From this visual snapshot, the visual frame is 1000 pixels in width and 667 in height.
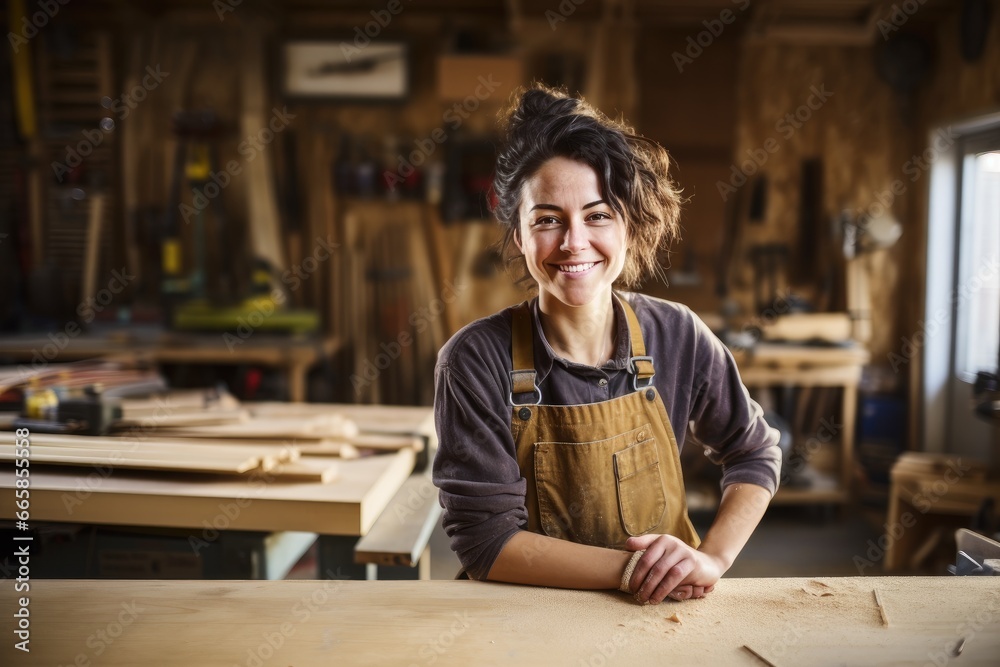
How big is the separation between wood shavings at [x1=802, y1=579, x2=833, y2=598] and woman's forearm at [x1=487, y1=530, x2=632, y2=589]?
321 mm

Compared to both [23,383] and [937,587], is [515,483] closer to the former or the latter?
[937,587]

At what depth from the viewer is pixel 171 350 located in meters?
4.20

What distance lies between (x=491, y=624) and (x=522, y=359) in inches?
21.6

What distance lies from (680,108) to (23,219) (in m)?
4.41

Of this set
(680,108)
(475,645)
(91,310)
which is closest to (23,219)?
(91,310)

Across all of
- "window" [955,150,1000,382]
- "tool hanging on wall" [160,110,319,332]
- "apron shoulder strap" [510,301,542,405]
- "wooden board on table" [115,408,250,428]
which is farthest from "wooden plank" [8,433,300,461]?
"window" [955,150,1000,382]

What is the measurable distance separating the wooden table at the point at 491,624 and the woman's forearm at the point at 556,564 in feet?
0.08

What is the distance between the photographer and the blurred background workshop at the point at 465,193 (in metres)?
4.57

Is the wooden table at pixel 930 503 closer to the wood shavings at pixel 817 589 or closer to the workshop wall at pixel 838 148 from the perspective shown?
the workshop wall at pixel 838 148

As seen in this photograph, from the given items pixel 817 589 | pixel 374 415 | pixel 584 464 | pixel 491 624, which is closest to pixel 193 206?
pixel 374 415

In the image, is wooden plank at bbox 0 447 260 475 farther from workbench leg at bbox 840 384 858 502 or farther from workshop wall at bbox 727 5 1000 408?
workshop wall at bbox 727 5 1000 408

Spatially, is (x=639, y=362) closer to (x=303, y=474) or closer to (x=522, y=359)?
(x=522, y=359)

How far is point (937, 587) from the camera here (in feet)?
4.46

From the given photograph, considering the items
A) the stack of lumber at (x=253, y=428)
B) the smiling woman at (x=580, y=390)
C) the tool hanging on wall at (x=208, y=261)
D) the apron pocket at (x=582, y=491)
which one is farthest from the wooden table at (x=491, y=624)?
the tool hanging on wall at (x=208, y=261)
